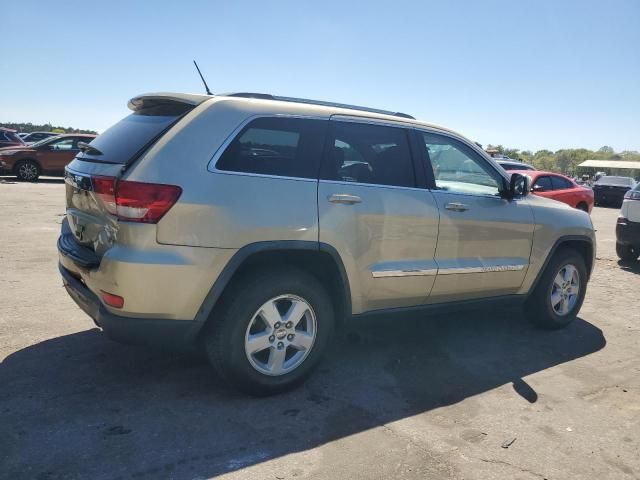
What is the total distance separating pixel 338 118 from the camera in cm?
371

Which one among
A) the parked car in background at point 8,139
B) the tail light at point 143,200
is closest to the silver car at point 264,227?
the tail light at point 143,200

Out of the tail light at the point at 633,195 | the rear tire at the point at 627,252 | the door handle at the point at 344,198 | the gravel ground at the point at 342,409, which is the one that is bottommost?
the gravel ground at the point at 342,409

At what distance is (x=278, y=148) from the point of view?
11.2ft

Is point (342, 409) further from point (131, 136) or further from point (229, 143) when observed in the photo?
point (131, 136)

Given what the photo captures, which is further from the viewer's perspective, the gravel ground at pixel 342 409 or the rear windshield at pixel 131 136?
the rear windshield at pixel 131 136

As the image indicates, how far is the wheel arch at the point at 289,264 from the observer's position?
3100mm

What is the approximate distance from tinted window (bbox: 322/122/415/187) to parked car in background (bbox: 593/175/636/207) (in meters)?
24.4

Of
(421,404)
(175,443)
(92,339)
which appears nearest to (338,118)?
(421,404)

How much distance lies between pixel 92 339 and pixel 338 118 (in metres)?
2.55

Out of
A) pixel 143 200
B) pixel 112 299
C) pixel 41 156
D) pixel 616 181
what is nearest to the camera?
pixel 143 200

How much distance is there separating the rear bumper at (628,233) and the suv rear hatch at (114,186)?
301 inches

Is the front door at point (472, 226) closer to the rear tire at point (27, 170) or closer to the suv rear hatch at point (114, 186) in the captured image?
the suv rear hatch at point (114, 186)

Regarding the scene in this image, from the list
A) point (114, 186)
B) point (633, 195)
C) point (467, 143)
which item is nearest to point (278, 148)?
point (114, 186)

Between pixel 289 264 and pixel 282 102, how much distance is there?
107 centimetres
